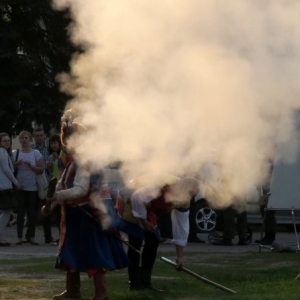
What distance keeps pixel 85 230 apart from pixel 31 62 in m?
16.7

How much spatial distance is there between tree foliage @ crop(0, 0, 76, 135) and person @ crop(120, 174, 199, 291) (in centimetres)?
1253

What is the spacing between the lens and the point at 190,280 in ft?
37.5

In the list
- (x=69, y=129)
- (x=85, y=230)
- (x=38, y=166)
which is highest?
(x=38, y=166)

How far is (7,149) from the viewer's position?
16875 mm

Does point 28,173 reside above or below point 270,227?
above

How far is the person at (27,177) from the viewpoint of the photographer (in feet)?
55.8

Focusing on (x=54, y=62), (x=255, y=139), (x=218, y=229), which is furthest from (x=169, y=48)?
(x=54, y=62)

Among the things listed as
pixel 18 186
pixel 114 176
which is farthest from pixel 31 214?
pixel 114 176

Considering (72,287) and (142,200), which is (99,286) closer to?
(72,287)

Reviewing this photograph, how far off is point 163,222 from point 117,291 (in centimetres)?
769

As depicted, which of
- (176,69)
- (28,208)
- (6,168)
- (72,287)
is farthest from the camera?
(28,208)

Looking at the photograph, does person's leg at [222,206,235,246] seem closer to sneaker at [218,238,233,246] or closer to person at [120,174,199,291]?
sneaker at [218,238,233,246]

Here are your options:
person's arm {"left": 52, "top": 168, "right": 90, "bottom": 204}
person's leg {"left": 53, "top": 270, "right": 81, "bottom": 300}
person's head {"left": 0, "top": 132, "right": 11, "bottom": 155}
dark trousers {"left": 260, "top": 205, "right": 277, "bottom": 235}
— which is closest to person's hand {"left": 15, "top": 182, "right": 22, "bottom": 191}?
person's head {"left": 0, "top": 132, "right": 11, "bottom": 155}

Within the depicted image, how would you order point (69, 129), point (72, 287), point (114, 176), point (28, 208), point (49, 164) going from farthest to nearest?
1. point (49, 164)
2. point (28, 208)
3. point (114, 176)
4. point (72, 287)
5. point (69, 129)
